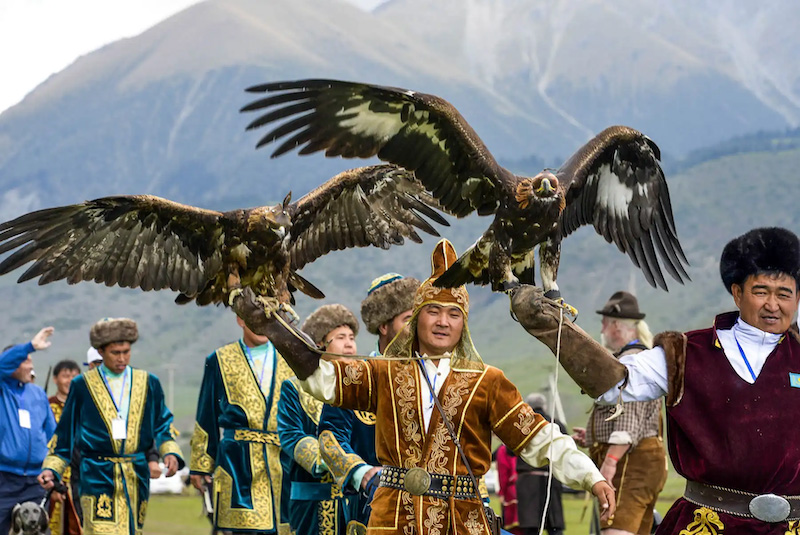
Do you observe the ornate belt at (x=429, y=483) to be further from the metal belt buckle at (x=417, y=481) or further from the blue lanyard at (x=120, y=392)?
the blue lanyard at (x=120, y=392)

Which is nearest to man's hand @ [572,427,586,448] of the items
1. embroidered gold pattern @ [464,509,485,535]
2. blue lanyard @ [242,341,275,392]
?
blue lanyard @ [242,341,275,392]

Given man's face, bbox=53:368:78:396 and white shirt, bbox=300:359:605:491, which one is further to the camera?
man's face, bbox=53:368:78:396

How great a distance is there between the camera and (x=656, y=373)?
3.47 meters

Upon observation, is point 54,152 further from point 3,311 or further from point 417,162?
point 417,162

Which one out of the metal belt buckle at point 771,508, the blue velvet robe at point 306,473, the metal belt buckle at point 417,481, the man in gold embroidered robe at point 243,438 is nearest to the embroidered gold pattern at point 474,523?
the metal belt buckle at point 417,481

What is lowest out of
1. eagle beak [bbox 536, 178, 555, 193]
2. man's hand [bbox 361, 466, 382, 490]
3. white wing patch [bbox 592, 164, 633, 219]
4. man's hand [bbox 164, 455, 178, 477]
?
man's hand [bbox 164, 455, 178, 477]

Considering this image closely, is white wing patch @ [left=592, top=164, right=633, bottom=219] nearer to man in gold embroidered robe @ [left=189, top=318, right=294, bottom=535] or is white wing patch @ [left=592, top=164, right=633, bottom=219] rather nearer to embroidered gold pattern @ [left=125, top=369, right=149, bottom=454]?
man in gold embroidered robe @ [left=189, top=318, right=294, bottom=535]

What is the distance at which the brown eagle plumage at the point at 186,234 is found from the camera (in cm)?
486

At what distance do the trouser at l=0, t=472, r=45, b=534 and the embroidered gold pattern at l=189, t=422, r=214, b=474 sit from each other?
4.91 ft

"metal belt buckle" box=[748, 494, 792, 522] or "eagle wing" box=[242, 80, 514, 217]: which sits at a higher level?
"eagle wing" box=[242, 80, 514, 217]

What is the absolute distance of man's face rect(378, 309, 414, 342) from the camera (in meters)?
5.01

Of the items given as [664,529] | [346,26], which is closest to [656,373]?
[664,529]

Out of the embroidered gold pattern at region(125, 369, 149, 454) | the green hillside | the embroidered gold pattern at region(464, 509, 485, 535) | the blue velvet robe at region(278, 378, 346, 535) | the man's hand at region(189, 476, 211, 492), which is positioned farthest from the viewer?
the green hillside

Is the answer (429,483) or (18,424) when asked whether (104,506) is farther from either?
(429,483)
